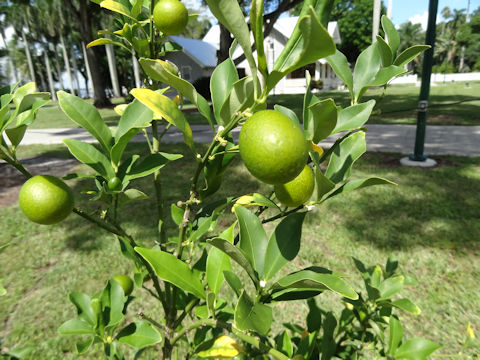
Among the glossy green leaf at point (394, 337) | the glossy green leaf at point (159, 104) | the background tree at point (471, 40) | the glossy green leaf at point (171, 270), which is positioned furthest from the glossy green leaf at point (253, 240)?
the background tree at point (471, 40)

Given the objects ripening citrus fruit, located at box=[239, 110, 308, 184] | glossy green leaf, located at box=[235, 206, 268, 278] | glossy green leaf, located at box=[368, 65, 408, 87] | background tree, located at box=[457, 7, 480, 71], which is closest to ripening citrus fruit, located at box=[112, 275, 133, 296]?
glossy green leaf, located at box=[235, 206, 268, 278]

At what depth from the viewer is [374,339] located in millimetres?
1300

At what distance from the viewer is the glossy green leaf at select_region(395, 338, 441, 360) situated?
1.10 m

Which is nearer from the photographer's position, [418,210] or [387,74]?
[387,74]

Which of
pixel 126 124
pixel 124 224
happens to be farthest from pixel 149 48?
pixel 124 224

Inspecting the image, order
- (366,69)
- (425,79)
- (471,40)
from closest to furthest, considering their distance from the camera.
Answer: (366,69) < (425,79) < (471,40)

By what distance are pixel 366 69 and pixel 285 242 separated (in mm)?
420

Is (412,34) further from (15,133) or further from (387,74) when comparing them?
(15,133)

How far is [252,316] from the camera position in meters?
0.56

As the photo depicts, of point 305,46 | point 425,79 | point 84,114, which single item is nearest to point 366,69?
point 305,46

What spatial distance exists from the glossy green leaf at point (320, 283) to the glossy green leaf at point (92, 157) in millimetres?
470

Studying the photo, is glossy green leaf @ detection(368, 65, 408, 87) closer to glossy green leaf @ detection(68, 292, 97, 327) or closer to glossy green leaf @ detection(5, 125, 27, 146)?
glossy green leaf @ detection(5, 125, 27, 146)

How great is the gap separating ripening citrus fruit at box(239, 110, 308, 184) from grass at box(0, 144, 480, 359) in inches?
46.3

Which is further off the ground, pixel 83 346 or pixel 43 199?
pixel 43 199
